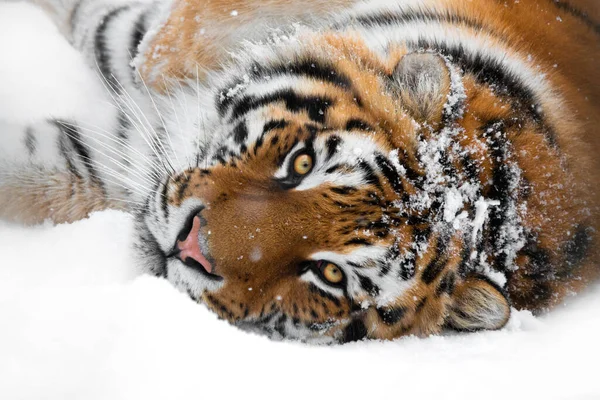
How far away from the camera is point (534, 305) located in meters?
1.93

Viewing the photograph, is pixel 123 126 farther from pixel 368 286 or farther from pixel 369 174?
pixel 368 286

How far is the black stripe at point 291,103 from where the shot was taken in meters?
1.87

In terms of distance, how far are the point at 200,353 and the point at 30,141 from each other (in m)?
1.34

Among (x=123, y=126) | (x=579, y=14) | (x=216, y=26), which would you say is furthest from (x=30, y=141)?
(x=579, y=14)

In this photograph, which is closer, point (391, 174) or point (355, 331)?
point (391, 174)

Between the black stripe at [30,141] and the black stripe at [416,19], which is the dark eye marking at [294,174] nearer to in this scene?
the black stripe at [416,19]

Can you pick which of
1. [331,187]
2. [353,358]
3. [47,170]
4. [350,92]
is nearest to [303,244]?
[331,187]

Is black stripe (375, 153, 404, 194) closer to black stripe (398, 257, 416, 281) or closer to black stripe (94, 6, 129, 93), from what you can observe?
black stripe (398, 257, 416, 281)

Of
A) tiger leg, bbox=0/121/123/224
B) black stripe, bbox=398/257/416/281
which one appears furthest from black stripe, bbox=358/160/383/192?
tiger leg, bbox=0/121/123/224

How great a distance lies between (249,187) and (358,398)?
0.72 m

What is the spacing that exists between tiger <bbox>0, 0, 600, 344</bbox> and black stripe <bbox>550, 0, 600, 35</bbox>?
10 millimetres

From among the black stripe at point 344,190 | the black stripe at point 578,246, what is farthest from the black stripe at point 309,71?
the black stripe at point 578,246

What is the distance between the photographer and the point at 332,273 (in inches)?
69.1

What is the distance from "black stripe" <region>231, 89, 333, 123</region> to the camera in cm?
187
